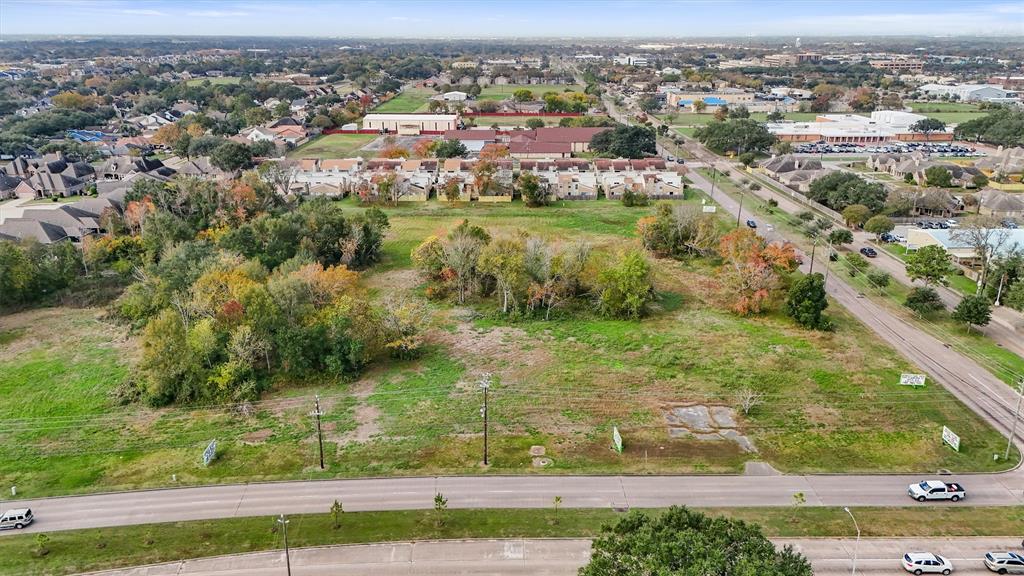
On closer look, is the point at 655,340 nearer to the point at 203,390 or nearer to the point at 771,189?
the point at 203,390

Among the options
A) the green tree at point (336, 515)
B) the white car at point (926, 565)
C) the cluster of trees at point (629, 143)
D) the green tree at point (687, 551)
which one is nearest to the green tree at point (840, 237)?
the white car at point (926, 565)

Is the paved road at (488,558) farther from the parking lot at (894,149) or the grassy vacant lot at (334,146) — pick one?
the parking lot at (894,149)

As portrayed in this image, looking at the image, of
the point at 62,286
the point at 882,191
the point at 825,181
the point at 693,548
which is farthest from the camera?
the point at 825,181

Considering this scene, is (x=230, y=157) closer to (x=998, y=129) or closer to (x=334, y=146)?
(x=334, y=146)

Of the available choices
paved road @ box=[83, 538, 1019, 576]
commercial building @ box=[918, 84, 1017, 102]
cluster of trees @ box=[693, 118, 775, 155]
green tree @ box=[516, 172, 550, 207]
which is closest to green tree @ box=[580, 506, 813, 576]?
paved road @ box=[83, 538, 1019, 576]

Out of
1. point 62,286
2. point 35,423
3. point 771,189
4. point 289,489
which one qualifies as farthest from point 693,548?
point 771,189

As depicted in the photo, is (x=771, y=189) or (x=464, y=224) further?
(x=771, y=189)

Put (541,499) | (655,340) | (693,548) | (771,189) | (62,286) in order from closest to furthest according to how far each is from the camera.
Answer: (693,548) → (541,499) → (655,340) → (62,286) → (771,189)
